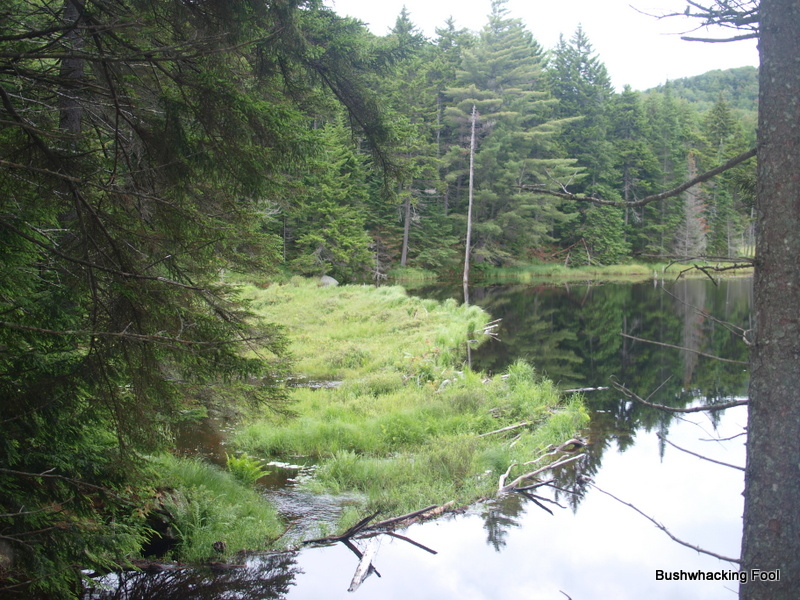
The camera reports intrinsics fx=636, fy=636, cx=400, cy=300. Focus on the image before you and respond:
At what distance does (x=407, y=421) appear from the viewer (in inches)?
344

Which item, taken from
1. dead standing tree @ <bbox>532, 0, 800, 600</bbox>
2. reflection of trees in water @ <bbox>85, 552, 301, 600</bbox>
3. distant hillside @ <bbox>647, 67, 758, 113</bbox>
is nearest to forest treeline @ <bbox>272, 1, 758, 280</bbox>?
reflection of trees in water @ <bbox>85, 552, 301, 600</bbox>

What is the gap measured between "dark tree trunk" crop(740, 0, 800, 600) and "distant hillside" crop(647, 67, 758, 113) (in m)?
87.0

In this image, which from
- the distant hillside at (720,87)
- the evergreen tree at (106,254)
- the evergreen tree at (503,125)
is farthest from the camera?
the distant hillside at (720,87)

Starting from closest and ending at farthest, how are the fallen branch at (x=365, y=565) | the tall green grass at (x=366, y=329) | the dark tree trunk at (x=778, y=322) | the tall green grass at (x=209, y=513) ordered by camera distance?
the dark tree trunk at (x=778, y=322) < the tall green grass at (x=209, y=513) < the fallen branch at (x=365, y=565) < the tall green grass at (x=366, y=329)

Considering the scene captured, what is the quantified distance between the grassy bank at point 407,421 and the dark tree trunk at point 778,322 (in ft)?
11.5

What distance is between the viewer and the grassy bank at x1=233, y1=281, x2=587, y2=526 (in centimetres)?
706

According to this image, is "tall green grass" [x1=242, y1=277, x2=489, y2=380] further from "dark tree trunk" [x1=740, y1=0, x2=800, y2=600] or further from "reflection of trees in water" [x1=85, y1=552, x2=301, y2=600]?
"dark tree trunk" [x1=740, y1=0, x2=800, y2=600]

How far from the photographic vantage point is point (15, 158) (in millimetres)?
3635

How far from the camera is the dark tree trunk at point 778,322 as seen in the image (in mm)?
2846

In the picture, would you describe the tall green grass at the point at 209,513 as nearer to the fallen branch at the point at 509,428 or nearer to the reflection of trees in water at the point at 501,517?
the reflection of trees in water at the point at 501,517

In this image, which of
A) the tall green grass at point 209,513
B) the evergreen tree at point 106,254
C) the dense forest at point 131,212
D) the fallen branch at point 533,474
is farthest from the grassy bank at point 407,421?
the evergreen tree at point 106,254

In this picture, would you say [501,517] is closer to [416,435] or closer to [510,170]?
[416,435]

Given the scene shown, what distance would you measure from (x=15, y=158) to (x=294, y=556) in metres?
3.82

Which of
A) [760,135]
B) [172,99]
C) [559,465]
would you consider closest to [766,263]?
[760,135]
